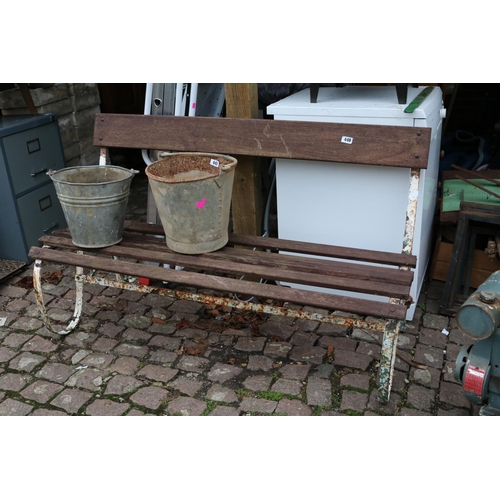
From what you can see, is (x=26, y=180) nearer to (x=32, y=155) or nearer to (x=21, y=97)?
(x=32, y=155)

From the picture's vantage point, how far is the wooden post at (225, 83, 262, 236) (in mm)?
3379

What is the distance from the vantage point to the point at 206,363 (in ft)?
10.3

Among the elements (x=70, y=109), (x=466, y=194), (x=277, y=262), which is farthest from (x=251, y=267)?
(x=70, y=109)

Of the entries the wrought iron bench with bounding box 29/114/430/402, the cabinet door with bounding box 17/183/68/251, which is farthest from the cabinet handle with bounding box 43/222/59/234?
the wrought iron bench with bounding box 29/114/430/402

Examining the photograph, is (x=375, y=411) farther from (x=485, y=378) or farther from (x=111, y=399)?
(x=111, y=399)

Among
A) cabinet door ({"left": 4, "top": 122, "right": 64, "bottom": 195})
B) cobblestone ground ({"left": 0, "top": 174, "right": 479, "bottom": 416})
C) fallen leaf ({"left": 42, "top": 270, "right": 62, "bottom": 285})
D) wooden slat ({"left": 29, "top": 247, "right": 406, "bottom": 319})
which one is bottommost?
cobblestone ground ({"left": 0, "top": 174, "right": 479, "bottom": 416})

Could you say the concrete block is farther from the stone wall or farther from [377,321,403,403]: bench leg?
[377,321,403,403]: bench leg

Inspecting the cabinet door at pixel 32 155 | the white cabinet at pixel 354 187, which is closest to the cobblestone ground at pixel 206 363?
the white cabinet at pixel 354 187

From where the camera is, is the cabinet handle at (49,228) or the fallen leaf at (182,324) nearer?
the fallen leaf at (182,324)

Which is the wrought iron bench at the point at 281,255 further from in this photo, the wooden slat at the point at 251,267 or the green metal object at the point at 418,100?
the green metal object at the point at 418,100

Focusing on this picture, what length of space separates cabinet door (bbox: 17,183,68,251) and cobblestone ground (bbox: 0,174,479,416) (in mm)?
659

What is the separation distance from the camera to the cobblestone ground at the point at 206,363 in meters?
2.80

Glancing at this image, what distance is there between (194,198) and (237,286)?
0.50 meters

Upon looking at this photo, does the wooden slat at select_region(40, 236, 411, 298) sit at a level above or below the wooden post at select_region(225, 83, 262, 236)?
below
